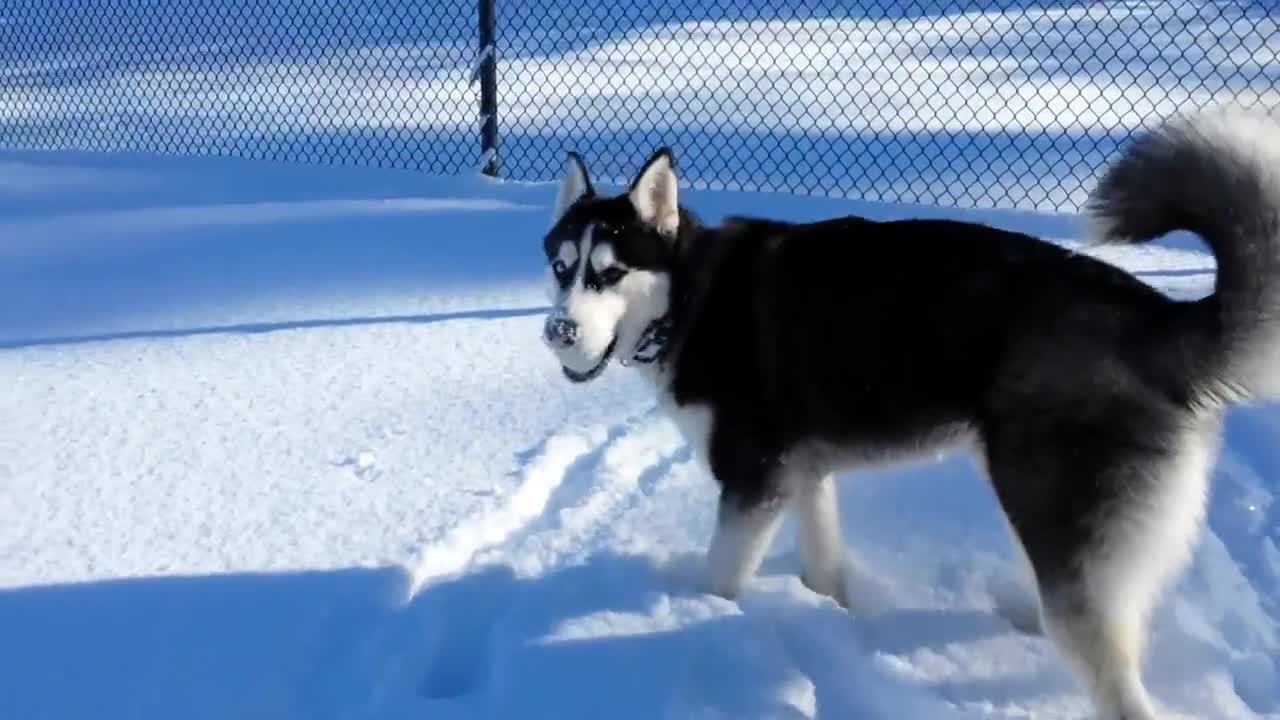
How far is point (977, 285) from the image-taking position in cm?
215

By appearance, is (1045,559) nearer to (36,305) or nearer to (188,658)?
(188,658)

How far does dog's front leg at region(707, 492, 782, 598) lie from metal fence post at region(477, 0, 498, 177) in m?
3.98

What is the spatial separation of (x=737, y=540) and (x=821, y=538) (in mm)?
211

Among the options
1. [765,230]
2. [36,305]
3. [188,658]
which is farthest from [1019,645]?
[36,305]

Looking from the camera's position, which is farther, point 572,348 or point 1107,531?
point 572,348

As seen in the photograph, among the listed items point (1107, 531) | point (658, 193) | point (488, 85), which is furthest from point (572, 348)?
point (488, 85)

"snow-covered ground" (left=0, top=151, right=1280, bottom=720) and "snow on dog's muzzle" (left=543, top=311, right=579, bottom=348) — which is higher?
"snow on dog's muzzle" (left=543, top=311, right=579, bottom=348)

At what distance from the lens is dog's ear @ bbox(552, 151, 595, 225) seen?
2.79 metres

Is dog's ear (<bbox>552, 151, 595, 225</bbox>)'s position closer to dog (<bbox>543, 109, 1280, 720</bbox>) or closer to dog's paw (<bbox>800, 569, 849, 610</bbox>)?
dog (<bbox>543, 109, 1280, 720</bbox>)

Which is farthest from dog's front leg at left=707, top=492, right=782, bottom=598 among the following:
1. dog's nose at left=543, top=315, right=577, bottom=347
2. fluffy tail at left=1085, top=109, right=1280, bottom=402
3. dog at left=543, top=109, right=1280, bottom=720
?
fluffy tail at left=1085, top=109, right=1280, bottom=402

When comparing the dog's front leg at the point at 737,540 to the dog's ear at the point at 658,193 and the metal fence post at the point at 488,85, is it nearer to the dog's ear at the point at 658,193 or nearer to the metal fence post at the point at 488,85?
the dog's ear at the point at 658,193

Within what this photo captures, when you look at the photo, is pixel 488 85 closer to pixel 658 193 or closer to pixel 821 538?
pixel 658 193

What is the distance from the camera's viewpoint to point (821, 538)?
2.55 metres

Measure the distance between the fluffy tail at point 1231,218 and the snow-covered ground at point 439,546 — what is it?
2.21 feet
